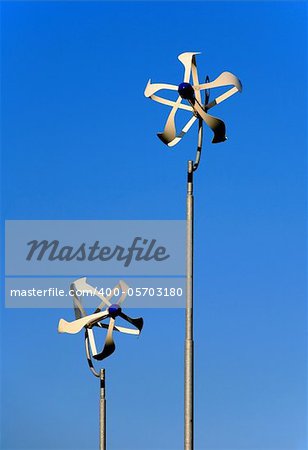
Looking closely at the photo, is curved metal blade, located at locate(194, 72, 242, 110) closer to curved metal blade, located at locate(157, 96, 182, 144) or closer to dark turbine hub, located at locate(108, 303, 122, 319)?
curved metal blade, located at locate(157, 96, 182, 144)

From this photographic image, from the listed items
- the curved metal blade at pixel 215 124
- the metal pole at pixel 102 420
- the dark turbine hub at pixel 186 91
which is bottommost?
the metal pole at pixel 102 420

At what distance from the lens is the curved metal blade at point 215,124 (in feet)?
69.2

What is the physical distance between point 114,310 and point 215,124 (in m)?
7.32

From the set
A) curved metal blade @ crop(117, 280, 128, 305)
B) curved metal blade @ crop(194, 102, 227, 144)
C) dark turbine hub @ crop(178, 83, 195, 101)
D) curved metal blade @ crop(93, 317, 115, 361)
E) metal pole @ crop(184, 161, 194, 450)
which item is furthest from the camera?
curved metal blade @ crop(117, 280, 128, 305)

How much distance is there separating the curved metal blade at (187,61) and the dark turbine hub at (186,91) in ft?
1.37

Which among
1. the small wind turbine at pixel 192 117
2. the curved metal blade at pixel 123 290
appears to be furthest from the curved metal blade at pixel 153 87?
A: the curved metal blade at pixel 123 290

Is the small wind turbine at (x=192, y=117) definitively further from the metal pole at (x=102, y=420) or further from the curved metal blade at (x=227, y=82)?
the metal pole at (x=102, y=420)

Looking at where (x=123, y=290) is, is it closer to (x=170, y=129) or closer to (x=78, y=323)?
(x=78, y=323)

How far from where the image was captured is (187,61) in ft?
73.2

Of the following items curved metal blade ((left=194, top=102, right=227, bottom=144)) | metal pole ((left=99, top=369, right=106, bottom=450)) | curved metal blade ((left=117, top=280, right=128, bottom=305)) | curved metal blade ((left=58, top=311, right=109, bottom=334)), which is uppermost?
curved metal blade ((left=194, top=102, right=227, bottom=144))

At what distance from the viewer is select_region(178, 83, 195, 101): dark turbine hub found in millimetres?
21312

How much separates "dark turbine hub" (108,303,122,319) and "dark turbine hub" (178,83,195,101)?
285 inches

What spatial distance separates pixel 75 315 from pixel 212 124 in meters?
8.75

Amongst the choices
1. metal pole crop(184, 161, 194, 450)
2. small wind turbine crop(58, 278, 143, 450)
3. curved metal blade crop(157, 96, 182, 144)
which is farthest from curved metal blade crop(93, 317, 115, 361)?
metal pole crop(184, 161, 194, 450)
